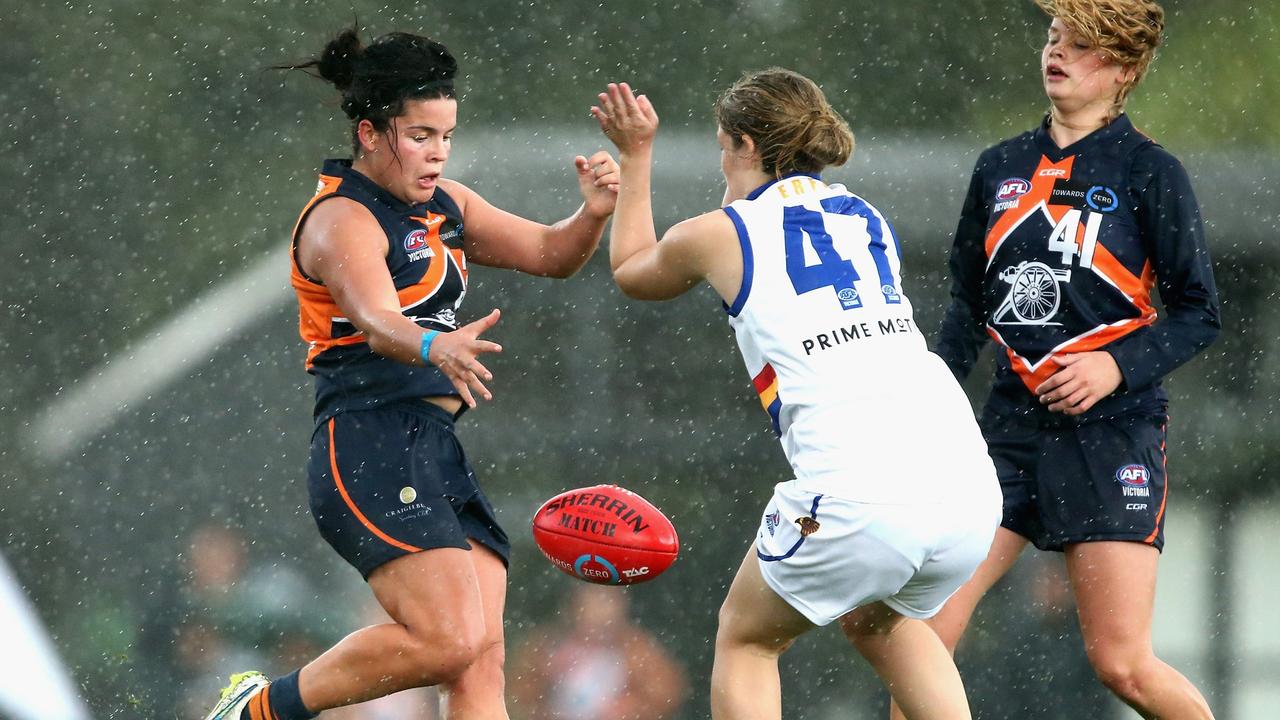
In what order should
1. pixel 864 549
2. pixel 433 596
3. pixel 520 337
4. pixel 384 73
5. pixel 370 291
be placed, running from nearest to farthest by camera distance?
pixel 864 549 < pixel 370 291 < pixel 433 596 < pixel 384 73 < pixel 520 337

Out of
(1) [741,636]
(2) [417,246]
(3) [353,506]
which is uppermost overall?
(2) [417,246]

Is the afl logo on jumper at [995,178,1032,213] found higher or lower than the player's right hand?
lower

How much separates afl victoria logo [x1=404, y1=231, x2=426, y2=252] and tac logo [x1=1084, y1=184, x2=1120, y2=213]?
5.44 feet

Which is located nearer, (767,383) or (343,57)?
(767,383)

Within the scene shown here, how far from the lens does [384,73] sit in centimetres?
357

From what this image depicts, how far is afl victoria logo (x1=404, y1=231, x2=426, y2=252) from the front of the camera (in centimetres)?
357

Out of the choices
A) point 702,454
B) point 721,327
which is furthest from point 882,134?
point 702,454

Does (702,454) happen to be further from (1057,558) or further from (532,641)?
(1057,558)

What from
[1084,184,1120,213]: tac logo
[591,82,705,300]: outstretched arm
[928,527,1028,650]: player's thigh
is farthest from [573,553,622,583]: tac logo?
[1084,184,1120,213]: tac logo

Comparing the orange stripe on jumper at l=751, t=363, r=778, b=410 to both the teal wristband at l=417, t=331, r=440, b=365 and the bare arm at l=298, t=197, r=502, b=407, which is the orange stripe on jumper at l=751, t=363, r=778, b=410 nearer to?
the bare arm at l=298, t=197, r=502, b=407

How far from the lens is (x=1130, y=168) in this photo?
3.72 meters

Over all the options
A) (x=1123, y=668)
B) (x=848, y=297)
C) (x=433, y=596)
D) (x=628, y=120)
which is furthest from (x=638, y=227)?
(x=1123, y=668)

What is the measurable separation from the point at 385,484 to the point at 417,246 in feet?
1.91

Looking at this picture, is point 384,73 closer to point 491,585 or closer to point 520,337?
point 491,585
